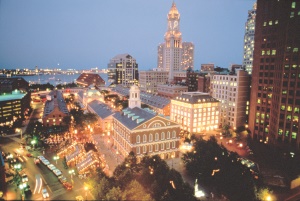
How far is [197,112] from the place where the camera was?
74.7 metres

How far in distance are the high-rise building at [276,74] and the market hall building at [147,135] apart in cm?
2649

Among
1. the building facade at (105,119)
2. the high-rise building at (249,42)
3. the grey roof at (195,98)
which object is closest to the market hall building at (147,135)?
the building facade at (105,119)

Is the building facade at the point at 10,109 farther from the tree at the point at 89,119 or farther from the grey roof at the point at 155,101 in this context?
the grey roof at the point at 155,101

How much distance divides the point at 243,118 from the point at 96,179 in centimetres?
6105

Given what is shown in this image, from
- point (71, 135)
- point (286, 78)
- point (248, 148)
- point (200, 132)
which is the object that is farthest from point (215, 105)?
point (71, 135)

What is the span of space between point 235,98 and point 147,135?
39959 mm

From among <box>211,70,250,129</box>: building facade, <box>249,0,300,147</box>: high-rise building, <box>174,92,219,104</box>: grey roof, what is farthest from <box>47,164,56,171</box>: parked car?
<box>211,70,250,129</box>: building facade

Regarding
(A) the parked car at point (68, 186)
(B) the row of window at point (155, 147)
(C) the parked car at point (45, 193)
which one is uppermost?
(B) the row of window at point (155, 147)

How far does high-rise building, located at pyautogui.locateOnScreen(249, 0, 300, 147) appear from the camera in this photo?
5394cm

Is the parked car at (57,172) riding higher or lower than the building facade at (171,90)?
lower

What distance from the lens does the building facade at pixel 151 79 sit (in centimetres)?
14400

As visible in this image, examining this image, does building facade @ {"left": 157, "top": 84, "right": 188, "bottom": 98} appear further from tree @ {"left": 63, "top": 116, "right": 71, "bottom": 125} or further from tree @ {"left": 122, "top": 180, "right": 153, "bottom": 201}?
tree @ {"left": 122, "top": 180, "right": 153, "bottom": 201}

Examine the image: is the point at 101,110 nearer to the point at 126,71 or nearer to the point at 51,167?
the point at 51,167

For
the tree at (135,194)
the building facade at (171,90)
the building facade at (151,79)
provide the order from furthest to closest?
the building facade at (151,79) < the building facade at (171,90) < the tree at (135,194)
